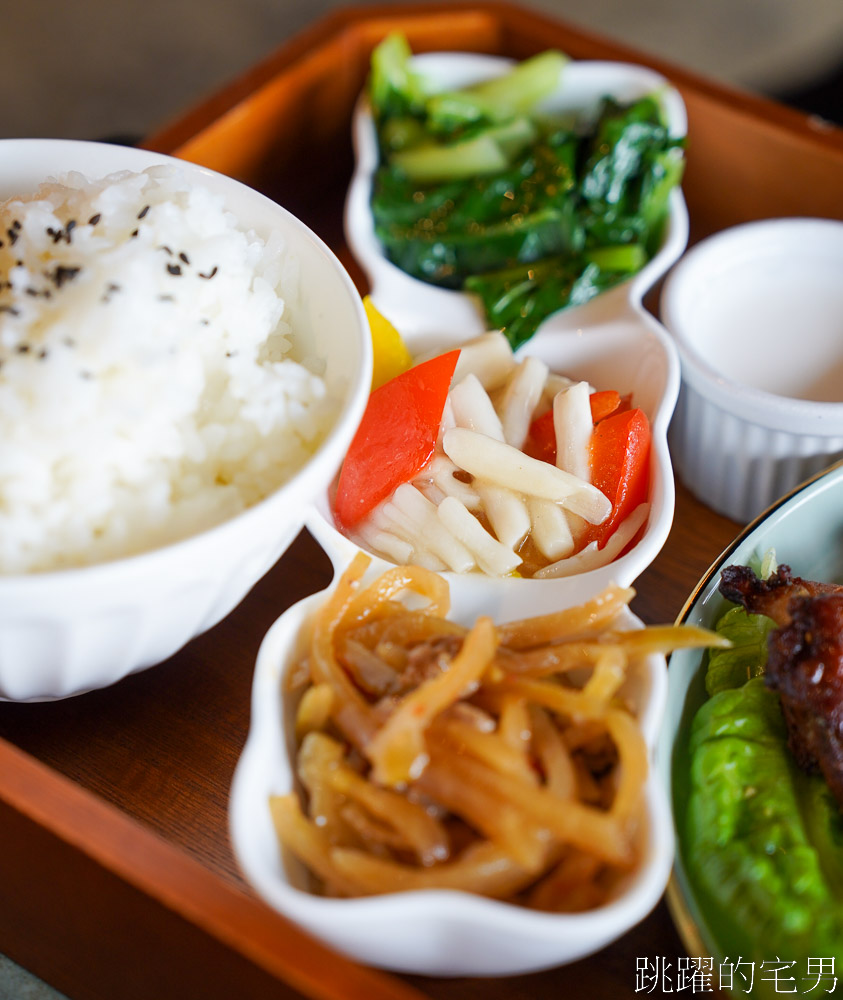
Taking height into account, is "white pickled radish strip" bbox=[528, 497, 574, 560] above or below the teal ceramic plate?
above

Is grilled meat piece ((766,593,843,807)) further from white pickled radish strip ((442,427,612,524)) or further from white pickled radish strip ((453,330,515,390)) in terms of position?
white pickled radish strip ((453,330,515,390))

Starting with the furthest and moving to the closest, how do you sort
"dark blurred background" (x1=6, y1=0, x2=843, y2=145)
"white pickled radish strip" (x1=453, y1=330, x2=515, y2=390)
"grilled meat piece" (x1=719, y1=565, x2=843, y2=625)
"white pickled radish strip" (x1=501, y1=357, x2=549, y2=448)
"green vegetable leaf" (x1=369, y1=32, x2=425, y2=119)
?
1. "dark blurred background" (x1=6, y1=0, x2=843, y2=145)
2. "green vegetable leaf" (x1=369, y1=32, x2=425, y2=119)
3. "white pickled radish strip" (x1=453, y1=330, x2=515, y2=390)
4. "white pickled radish strip" (x1=501, y1=357, x2=549, y2=448)
5. "grilled meat piece" (x1=719, y1=565, x2=843, y2=625)

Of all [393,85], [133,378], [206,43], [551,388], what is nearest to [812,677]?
[551,388]

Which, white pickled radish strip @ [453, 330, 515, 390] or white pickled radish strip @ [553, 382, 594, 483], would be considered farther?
white pickled radish strip @ [453, 330, 515, 390]

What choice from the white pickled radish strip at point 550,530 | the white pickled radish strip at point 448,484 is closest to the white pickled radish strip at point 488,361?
the white pickled radish strip at point 448,484

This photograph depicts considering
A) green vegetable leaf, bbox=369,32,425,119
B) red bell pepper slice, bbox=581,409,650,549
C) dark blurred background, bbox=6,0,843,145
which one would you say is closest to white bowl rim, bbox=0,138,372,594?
red bell pepper slice, bbox=581,409,650,549

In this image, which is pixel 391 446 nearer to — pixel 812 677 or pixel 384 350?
pixel 384 350

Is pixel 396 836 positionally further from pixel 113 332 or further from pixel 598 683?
pixel 113 332
